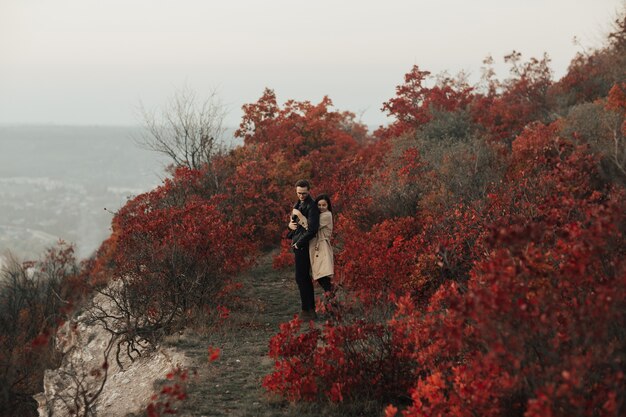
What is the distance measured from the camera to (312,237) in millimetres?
7859

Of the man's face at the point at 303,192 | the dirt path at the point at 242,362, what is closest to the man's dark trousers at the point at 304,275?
the man's face at the point at 303,192

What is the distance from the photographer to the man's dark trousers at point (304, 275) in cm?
799

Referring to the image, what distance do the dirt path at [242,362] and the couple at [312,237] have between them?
4.19 feet

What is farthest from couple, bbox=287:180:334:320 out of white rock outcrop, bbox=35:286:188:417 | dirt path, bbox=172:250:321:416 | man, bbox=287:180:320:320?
white rock outcrop, bbox=35:286:188:417

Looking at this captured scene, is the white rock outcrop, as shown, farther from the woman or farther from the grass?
the woman

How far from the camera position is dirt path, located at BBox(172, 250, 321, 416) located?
19.6 ft

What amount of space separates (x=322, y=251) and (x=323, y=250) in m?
0.02

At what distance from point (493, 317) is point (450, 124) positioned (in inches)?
645

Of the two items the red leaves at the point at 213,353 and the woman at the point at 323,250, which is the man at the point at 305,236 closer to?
the woman at the point at 323,250

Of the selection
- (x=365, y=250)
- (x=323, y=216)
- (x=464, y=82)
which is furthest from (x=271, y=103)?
(x=323, y=216)

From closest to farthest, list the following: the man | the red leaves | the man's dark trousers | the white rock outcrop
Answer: the red leaves, the white rock outcrop, the man, the man's dark trousers

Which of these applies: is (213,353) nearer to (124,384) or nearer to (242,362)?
(242,362)

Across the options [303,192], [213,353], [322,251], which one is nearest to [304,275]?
[322,251]

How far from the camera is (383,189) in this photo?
13461mm
